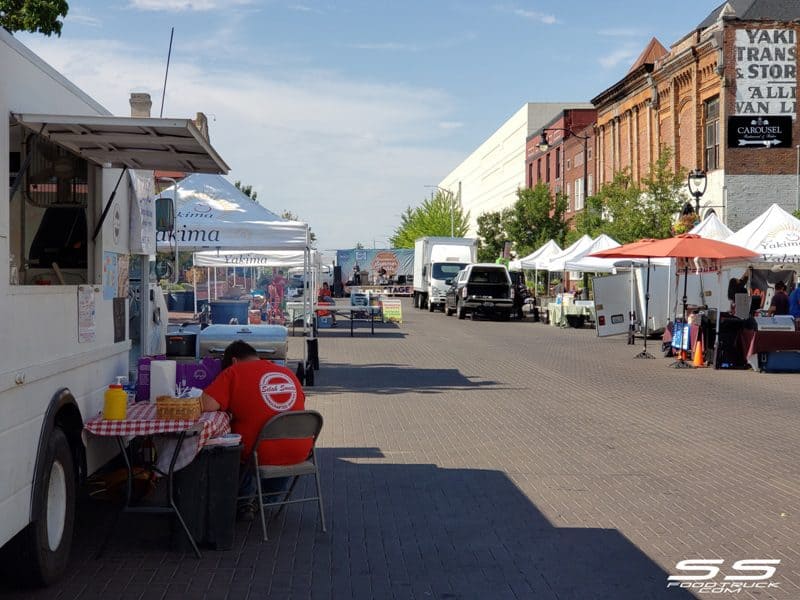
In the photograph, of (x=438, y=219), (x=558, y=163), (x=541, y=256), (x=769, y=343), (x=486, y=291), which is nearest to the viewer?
(x=769, y=343)

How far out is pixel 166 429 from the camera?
6992mm

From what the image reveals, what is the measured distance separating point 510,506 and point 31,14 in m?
12.0

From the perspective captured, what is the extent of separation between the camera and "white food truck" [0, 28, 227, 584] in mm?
5496

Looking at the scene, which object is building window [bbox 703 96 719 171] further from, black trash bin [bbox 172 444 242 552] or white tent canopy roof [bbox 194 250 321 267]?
black trash bin [bbox 172 444 242 552]

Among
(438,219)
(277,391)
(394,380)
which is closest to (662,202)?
(394,380)

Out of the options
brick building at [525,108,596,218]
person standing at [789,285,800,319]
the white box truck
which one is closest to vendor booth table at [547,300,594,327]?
the white box truck

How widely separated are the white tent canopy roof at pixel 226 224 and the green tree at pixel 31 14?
3571mm

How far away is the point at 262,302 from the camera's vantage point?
Answer: 20359 millimetres

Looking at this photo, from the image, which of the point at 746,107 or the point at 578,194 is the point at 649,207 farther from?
the point at 578,194

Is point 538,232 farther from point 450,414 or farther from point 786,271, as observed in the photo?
point 450,414

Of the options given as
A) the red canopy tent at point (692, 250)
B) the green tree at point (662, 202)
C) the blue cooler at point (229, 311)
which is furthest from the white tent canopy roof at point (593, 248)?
the blue cooler at point (229, 311)

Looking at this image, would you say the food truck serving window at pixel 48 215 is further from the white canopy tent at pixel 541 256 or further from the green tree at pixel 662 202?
the white canopy tent at pixel 541 256

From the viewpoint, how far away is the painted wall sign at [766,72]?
1443 inches

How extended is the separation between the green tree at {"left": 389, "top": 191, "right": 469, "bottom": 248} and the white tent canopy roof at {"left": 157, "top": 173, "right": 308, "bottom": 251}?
269ft
